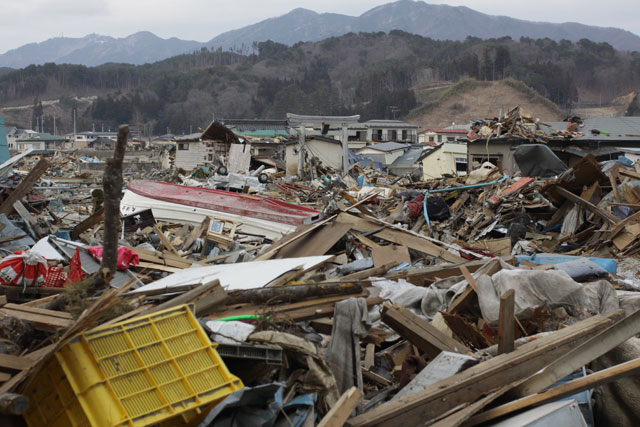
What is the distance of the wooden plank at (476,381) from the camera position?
3.57 metres

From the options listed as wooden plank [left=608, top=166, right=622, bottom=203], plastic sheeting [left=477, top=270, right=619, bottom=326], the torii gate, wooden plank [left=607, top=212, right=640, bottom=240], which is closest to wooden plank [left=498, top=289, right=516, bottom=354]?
plastic sheeting [left=477, top=270, right=619, bottom=326]

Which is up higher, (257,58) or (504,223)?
(257,58)

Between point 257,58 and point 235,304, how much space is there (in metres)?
167

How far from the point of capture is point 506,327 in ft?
13.7

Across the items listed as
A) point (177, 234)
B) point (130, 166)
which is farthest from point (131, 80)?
point (177, 234)

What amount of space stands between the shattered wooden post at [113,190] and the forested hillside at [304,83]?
92.6 metres

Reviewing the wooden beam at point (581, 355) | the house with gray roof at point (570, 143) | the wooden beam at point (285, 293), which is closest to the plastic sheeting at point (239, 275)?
the wooden beam at point (285, 293)

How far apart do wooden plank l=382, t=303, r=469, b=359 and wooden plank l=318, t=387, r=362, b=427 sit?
4.24 feet

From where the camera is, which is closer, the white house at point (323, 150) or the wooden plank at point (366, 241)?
the wooden plank at point (366, 241)

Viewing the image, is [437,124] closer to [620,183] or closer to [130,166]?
[130,166]

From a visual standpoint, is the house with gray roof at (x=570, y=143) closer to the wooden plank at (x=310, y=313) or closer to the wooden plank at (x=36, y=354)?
the wooden plank at (x=310, y=313)

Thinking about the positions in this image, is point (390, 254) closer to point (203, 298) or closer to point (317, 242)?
point (317, 242)

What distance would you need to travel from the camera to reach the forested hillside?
10725 cm

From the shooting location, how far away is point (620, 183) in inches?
456
